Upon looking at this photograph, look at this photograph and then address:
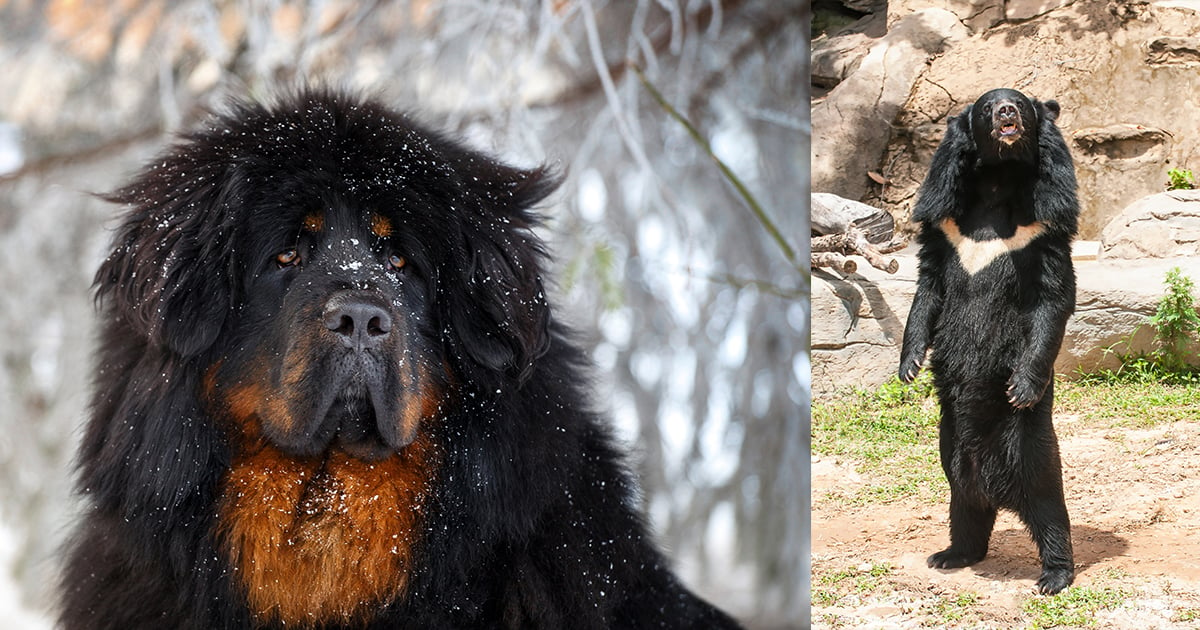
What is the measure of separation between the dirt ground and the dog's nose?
1613mm

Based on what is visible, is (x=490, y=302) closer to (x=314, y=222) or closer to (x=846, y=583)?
(x=314, y=222)

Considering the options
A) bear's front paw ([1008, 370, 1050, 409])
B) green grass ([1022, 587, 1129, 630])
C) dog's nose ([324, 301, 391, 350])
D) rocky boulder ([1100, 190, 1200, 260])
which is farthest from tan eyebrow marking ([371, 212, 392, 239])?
green grass ([1022, 587, 1129, 630])

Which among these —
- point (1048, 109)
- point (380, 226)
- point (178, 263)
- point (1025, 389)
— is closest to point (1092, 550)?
point (1025, 389)

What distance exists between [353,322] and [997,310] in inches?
63.7

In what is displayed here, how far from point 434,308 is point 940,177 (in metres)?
1.36

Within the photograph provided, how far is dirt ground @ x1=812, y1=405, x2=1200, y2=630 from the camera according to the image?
7.63 feet

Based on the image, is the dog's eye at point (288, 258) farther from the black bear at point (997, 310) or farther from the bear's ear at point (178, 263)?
the black bear at point (997, 310)

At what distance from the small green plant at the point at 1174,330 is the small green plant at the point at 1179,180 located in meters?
0.28

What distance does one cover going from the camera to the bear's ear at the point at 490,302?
77.4 inches

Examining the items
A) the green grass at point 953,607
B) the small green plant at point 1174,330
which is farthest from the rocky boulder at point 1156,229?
→ the green grass at point 953,607

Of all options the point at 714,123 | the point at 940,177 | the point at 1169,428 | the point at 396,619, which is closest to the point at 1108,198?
the point at 940,177

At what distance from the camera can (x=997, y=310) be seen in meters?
2.48

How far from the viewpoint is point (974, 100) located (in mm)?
2502

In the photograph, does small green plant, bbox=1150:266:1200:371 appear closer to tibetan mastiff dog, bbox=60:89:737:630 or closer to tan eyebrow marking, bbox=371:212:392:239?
tibetan mastiff dog, bbox=60:89:737:630
